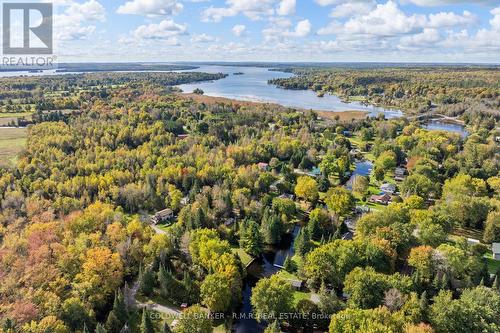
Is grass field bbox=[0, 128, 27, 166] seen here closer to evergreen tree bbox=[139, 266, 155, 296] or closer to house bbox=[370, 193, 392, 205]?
evergreen tree bbox=[139, 266, 155, 296]

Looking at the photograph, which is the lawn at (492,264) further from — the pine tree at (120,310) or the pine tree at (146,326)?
the pine tree at (120,310)

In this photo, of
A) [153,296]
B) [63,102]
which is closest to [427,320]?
[153,296]

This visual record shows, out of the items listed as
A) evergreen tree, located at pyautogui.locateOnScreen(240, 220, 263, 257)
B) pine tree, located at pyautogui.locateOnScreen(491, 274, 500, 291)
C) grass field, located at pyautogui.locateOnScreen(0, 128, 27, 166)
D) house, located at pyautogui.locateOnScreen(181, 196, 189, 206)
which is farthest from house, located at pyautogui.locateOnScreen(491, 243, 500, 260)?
grass field, located at pyautogui.locateOnScreen(0, 128, 27, 166)

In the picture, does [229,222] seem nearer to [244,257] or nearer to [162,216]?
[244,257]

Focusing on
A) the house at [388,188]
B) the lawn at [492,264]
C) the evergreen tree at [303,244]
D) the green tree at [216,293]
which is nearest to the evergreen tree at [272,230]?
the evergreen tree at [303,244]

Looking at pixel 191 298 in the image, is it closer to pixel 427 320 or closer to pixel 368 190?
pixel 427 320
